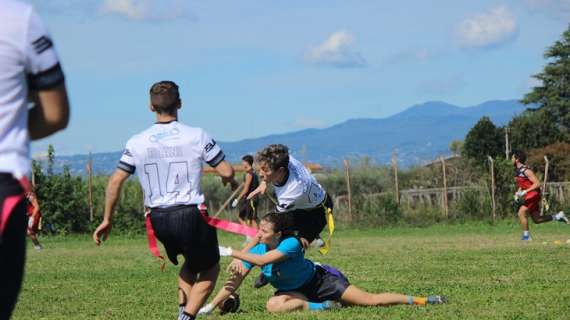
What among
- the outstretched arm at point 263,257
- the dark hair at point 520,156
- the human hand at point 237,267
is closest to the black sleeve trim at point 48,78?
the outstretched arm at point 263,257

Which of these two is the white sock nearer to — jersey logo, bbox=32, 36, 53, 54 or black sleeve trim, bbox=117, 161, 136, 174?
black sleeve trim, bbox=117, 161, 136, 174

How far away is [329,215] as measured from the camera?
10.6m

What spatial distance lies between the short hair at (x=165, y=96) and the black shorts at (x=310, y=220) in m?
3.31

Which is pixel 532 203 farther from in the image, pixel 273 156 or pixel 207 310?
pixel 207 310

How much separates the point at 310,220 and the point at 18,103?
6897 mm

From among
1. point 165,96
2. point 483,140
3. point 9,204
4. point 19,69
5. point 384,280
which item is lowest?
point 384,280

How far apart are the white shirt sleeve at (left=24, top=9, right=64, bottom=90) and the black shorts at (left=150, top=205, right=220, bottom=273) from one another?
133 inches

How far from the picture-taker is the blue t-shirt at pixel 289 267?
8984 millimetres

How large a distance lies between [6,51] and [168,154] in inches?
136

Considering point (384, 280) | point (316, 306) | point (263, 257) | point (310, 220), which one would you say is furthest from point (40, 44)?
point (384, 280)

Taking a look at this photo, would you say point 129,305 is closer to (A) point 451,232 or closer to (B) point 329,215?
(B) point 329,215

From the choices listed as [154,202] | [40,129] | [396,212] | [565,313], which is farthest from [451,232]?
[40,129]

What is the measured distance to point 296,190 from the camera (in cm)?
1003

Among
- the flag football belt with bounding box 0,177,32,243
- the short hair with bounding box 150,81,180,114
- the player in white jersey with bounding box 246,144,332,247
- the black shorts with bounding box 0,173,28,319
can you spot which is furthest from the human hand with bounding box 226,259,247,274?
the flag football belt with bounding box 0,177,32,243
